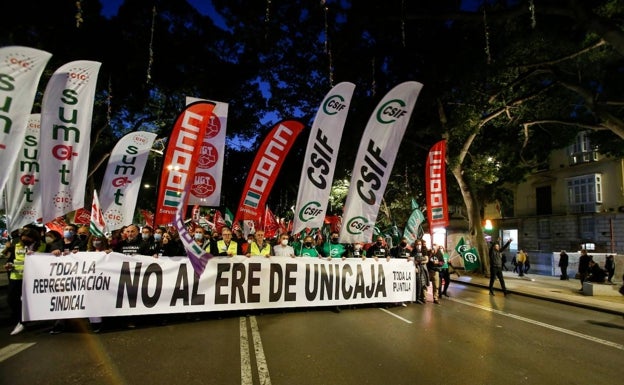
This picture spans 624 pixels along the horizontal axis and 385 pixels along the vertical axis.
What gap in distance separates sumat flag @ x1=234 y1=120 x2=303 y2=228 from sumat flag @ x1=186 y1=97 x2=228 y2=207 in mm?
749

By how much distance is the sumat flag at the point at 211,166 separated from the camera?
31.3 ft

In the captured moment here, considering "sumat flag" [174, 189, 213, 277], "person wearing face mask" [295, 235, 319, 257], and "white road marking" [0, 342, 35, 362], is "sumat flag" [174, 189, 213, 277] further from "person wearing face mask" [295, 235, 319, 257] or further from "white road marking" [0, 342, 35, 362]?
"person wearing face mask" [295, 235, 319, 257]

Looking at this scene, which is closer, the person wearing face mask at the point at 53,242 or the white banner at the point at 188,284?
the white banner at the point at 188,284

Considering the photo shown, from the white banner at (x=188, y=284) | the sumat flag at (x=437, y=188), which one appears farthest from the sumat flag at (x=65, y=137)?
the sumat flag at (x=437, y=188)

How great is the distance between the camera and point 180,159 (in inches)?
324

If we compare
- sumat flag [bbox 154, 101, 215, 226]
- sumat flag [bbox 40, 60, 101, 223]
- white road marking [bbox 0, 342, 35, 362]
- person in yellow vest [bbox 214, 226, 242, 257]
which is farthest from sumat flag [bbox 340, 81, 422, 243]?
white road marking [bbox 0, 342, 35, 362]

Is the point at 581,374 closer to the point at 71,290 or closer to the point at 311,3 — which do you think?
the point at 71,290

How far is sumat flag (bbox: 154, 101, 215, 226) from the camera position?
7.98m

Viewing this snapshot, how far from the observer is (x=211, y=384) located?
4.31 metres

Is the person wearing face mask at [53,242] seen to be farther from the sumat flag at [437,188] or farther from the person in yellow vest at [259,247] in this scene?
the sumat flag at [437,188]

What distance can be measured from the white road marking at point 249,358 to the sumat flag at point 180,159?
2.92 m

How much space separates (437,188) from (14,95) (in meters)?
10.8

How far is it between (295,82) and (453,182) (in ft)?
46.2

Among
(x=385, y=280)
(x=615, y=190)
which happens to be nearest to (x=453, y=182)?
(x=615, y=190)
